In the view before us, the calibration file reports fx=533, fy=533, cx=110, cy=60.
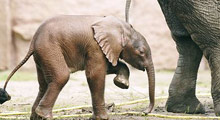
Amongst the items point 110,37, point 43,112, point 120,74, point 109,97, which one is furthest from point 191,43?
point 43,112

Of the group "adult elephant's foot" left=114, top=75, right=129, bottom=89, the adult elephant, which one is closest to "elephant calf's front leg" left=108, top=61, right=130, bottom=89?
"adult elephant's foot" left=114, top=75, right=129, bottom=89

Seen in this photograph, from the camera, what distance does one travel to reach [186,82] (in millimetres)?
4660

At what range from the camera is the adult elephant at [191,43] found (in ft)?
13.5

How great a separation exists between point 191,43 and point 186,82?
1.13 ft

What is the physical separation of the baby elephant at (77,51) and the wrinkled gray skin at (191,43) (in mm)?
595

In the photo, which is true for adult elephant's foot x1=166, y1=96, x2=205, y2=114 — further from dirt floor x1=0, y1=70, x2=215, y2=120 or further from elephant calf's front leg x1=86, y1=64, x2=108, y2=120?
elephant calf's front leg x1=86, y1=64, x2=108, y2=120

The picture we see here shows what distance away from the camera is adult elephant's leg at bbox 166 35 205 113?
15.2 ft

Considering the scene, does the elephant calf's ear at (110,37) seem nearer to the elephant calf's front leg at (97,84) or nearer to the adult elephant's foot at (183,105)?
the elephant calf's front leg at (97,84)

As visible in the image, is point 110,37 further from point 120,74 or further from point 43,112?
point 43,112

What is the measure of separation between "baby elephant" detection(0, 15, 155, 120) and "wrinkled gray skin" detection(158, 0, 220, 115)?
59cm

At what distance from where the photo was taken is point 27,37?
395 inches

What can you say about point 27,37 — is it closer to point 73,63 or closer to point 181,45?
point 181,45

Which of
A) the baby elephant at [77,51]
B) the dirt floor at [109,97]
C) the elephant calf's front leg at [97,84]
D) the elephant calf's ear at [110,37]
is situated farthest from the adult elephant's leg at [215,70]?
the elephant calf's front leg at [97,84]

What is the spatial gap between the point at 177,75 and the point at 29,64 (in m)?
5.70
